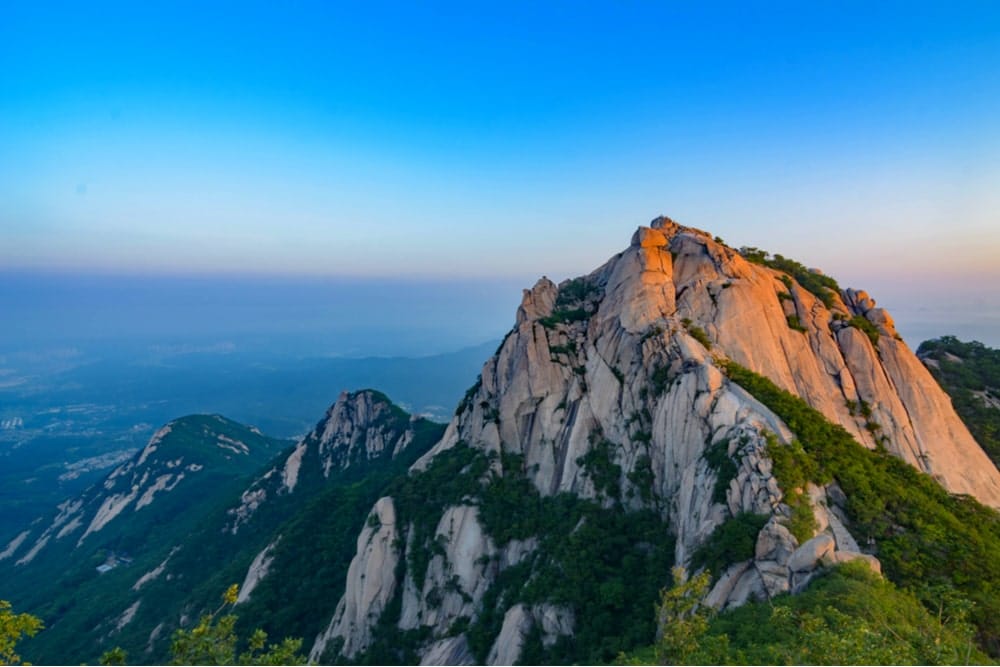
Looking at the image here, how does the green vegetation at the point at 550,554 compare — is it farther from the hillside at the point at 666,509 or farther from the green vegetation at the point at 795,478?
the green vegetation at the point at 795,478

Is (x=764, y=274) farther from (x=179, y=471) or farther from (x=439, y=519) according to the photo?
(x=179, y=471)

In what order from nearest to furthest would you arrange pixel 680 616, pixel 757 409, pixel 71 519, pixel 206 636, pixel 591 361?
pixel 206 636, pixel 680 616, pixel 757 409, pixel 591 361, pixel 71 519

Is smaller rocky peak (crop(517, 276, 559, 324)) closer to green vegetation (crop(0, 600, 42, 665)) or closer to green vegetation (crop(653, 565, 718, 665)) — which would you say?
green vegetation (crop(653, 565, 718, 665))

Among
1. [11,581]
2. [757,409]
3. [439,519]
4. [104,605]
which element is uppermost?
[757,409]

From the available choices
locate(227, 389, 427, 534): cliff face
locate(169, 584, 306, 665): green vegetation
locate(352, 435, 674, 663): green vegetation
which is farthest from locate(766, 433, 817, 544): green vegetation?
locate(227, 389, 427, 534): cliff face

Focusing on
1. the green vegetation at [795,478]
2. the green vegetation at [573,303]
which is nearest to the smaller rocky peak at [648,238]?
the green vegetation at [573,303]

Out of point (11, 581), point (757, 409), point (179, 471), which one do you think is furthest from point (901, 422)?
point (11, 581)
